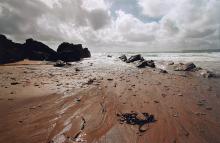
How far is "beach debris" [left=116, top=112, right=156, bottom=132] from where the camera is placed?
5128 millimetres

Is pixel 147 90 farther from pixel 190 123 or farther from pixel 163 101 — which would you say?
pixel 190 123

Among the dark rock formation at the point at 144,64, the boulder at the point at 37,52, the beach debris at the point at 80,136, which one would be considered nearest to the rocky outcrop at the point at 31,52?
the boulder at the point at 37,52

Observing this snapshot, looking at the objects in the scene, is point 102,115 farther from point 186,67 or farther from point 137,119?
point 186,67

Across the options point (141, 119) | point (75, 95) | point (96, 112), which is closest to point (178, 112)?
point (141, 119)

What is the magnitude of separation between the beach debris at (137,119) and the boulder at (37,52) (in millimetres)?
31264

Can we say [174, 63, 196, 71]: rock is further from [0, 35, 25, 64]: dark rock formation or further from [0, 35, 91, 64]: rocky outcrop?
[0, 35, 25, 64]: dark rock formation

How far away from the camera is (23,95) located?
754cm

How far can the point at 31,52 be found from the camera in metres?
36.0

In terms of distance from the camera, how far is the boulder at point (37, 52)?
34.8m

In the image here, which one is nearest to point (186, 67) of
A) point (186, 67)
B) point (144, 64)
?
point (186, 67)

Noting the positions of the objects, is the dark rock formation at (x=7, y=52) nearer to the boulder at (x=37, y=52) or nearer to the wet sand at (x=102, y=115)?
the boulder at (x=37, y=52)

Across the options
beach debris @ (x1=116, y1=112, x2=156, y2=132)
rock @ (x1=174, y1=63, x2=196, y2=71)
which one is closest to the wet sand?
beach debris @ (x1=116, y1=112, x2=156, y2=132)

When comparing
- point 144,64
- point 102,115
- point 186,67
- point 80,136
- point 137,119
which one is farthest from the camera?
point 144,64

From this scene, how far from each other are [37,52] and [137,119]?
1371 inches
